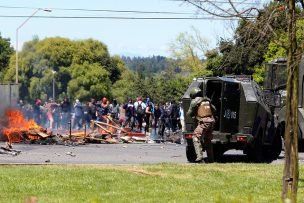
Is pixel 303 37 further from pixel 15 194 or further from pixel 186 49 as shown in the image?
pixel 186 49

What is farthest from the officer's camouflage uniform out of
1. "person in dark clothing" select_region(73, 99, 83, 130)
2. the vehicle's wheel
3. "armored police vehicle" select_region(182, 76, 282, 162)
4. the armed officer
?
"person in dark clothing" select_region(73, 99, 83, 130)

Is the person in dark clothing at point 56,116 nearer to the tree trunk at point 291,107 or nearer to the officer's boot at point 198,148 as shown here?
the officer's boot at point 198,148

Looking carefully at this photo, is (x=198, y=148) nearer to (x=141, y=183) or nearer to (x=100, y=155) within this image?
(x=100, y=155)

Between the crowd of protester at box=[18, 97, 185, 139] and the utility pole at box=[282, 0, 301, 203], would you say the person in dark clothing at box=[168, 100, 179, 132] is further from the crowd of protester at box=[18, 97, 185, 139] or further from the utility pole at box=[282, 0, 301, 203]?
the utility pole at box=[282, 0, 301, 203]

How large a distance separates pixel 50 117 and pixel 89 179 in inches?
1140

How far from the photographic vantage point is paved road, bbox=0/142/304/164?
65.1 ft

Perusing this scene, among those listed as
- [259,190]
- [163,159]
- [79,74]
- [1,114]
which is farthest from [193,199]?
[79,74]

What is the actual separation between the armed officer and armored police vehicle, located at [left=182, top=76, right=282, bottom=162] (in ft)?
2.69

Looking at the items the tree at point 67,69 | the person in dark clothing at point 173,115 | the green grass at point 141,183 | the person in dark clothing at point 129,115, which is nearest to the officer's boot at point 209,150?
the green grass at point 141,183

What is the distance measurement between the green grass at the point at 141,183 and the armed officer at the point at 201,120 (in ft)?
7.67

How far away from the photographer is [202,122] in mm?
18625

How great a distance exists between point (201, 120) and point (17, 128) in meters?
11.5

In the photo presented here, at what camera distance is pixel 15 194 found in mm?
11844

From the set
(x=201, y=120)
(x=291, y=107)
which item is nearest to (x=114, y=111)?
(x=201, y=120)
